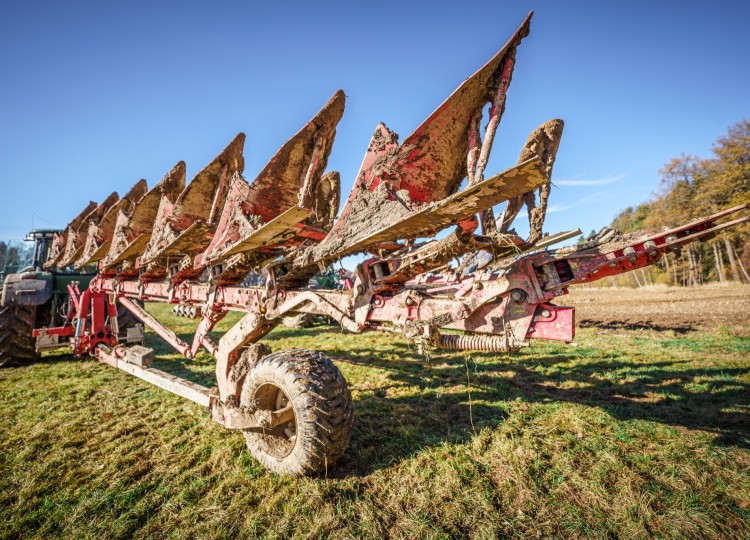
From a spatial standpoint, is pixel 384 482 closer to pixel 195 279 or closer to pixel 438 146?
pixel 438 146

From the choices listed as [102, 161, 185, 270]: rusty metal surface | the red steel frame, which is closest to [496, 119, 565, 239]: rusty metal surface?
the red steel frame

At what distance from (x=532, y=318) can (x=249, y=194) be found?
2.63 m

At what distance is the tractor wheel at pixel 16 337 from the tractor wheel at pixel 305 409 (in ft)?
22.2

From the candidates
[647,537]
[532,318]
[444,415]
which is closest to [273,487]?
[444,415]

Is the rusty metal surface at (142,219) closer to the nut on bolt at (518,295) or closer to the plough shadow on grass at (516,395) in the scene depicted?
the plough shadow on grass at (516,395)

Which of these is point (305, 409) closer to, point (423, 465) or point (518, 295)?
point (423, 465)

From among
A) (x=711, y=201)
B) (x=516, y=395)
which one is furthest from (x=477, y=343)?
(x=711, y=201)

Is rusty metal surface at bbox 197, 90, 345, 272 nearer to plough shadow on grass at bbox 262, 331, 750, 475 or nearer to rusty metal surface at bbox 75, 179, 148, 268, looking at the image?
plough shadow on grass at bbox 262, 331, 750, 475

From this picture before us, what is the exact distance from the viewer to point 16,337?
20.0ft

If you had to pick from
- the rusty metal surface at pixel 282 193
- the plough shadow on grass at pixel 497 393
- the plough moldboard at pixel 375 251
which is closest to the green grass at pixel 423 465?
the plough shadow on grass at pixel 497 393

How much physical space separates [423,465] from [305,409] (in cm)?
116

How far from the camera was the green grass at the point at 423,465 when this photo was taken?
203 centimetres

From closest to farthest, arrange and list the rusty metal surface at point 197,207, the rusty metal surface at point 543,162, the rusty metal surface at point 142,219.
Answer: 1. the rusty metal surface at point 543,162
2. the rusty metal surface at point 197,207
3. the rusty metal surface at point 142,219

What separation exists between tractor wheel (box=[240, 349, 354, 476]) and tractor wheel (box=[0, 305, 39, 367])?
676 cm
